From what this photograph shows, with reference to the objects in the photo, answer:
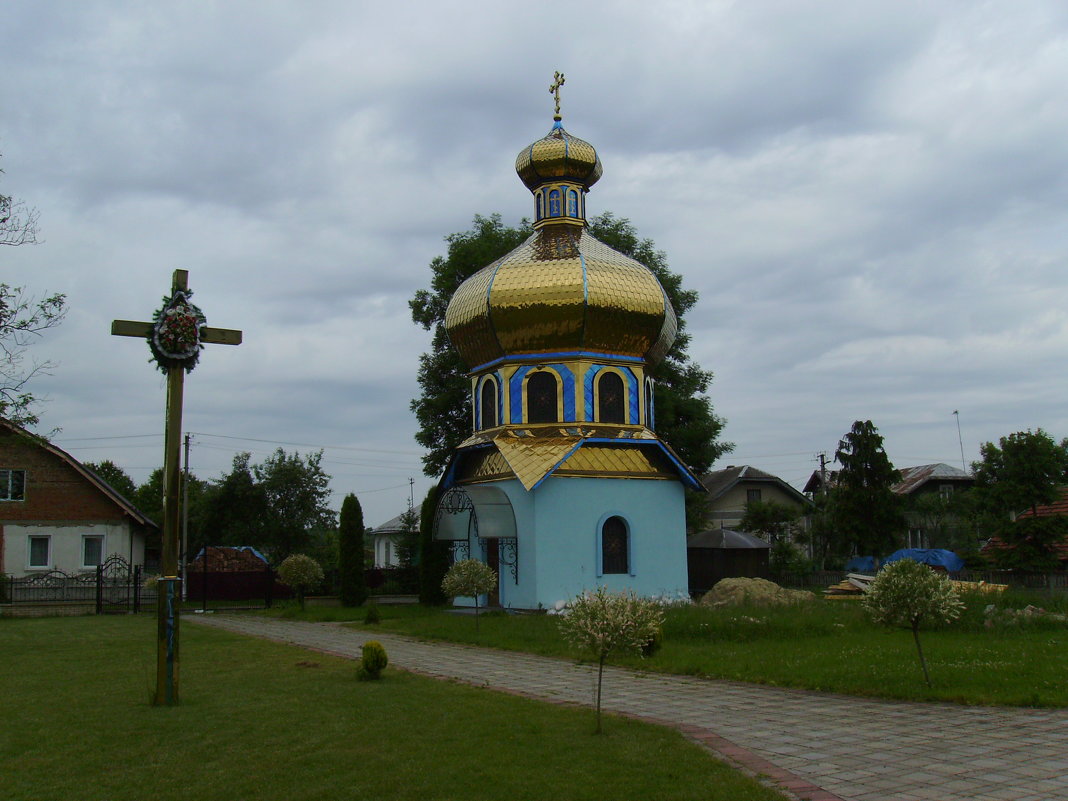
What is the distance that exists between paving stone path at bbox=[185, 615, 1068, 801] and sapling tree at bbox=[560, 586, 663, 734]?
0.83 m

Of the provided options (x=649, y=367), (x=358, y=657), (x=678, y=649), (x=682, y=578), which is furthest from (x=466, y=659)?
(x=649, y=367)

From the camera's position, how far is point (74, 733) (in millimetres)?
7723

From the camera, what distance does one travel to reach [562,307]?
21953 millimetres

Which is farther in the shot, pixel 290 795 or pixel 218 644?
pixel 218 644

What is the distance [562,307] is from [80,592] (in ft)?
51.1

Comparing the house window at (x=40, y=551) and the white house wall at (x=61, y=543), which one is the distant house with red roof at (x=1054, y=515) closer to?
the white house wall at (x=61, y=543)

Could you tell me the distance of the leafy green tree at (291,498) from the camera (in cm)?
3725

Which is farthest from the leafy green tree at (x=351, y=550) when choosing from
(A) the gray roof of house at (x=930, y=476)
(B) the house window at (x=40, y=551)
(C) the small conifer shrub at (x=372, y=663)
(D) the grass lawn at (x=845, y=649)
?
(A) the gray roof of house at (x=930, y=476)

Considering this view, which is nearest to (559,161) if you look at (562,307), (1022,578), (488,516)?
(562,307)

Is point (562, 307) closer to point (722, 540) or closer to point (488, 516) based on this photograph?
point (488, 516)

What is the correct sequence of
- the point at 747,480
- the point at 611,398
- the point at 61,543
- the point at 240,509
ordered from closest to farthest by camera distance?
the point at 611,398, the point at 61,543, the point at 240,509, the point at 747,480

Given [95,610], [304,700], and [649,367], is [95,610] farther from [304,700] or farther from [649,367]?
[304,700]

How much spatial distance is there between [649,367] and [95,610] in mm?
15241

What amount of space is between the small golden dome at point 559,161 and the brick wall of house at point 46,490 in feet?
53.1
